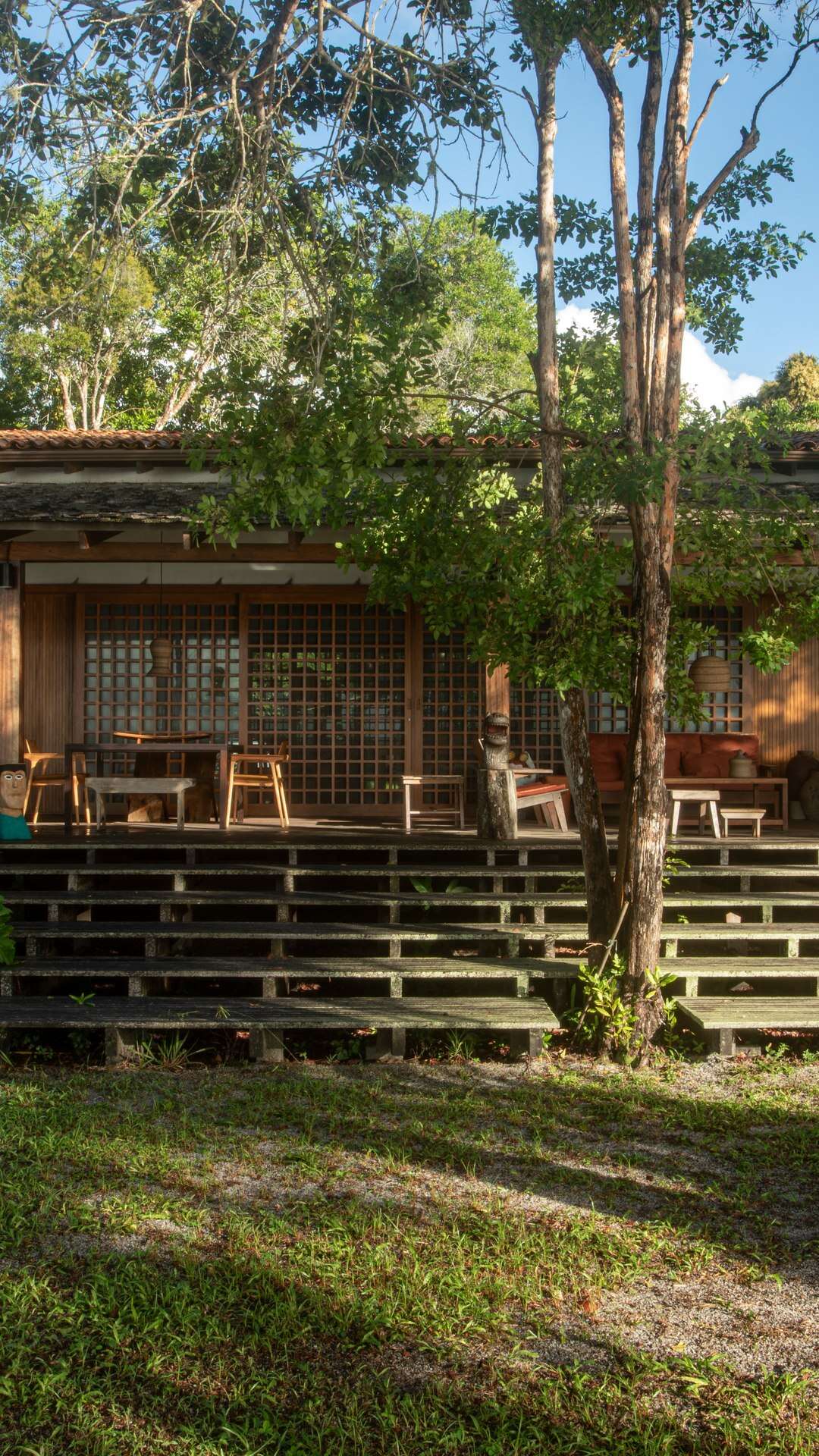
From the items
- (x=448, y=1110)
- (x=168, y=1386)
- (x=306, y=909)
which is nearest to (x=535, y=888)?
(x=306, y=909)

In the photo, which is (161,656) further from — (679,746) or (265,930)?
(679,746)

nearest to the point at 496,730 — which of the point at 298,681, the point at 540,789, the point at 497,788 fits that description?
the point at 497,788

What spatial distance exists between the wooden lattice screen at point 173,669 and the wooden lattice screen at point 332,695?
257mm

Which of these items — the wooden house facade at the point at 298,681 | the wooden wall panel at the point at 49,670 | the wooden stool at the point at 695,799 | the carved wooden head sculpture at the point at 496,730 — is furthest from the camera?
the wooden wall panel at the point at 49,670

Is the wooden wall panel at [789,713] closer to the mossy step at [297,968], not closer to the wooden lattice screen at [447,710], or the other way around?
the wooden lattice screen at [447,710]

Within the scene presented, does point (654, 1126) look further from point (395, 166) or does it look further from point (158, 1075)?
point (395, 166)

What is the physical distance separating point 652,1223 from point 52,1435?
1917 millimetres

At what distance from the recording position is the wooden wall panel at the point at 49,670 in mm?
10484

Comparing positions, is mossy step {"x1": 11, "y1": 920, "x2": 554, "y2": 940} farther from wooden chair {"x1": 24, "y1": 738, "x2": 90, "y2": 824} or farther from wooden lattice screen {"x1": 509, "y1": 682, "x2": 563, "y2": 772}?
wooden lattice screen {"x1": 509, "y1": 682, "x2": 563, "y2": 772}

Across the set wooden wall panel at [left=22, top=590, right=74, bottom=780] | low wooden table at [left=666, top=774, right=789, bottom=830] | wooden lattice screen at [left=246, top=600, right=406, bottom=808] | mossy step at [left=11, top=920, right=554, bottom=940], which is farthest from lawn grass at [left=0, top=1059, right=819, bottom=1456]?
wooden wall panel at [left=22, top=590, right=74, bottom=780]

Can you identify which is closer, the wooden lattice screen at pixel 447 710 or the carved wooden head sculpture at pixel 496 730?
the carved wooden head sculpture at pixel 496 730

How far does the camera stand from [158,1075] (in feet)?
17.2

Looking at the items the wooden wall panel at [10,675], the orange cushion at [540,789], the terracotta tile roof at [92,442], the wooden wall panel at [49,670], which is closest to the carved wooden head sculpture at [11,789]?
the wooden wall panel at [10,675]

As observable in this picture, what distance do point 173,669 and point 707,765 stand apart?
15.9ft
